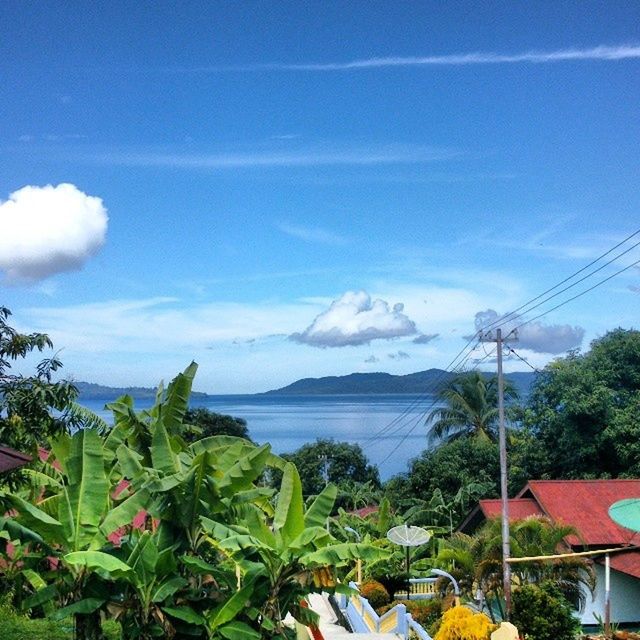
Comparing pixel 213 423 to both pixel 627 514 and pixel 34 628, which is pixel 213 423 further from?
pixel 627 514

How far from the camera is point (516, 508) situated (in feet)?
75.8

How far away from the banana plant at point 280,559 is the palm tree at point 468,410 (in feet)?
108

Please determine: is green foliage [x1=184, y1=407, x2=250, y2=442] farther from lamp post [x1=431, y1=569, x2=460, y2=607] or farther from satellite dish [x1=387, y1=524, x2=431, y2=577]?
lamp post [x1=431, y1=569, x2=460, y2=607]

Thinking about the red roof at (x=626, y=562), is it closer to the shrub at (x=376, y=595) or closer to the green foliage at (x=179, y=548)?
the shrub at (x=376, y=595)

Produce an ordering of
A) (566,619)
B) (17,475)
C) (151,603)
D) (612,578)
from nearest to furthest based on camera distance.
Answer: (151,603) < (17,475) < (566,619) < (612,578)

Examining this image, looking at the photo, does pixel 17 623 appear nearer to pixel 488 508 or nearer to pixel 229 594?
pixel 229 594

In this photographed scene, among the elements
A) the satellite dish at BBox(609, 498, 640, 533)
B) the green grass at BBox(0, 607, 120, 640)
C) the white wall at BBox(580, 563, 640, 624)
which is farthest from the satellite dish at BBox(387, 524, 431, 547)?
the green grass at BBox(0, 607, 120, 640)

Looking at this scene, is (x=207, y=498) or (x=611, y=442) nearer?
(x=207, y=498)

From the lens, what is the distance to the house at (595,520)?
2078cm

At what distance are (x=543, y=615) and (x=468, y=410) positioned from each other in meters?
29.7

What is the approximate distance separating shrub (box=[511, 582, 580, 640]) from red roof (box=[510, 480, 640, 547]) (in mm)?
5973

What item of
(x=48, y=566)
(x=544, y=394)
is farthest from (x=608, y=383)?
(x=48, y=566)

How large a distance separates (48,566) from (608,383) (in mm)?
23615

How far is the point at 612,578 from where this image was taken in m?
21.2
